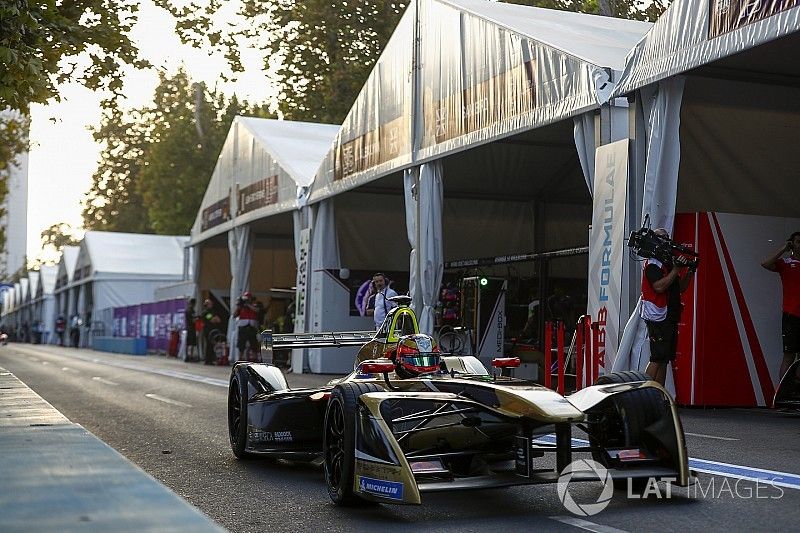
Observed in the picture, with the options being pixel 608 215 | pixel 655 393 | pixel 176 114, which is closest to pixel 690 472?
pixel 655 393

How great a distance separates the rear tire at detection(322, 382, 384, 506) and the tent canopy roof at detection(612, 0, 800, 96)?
6.21m

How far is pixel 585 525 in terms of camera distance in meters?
6.00

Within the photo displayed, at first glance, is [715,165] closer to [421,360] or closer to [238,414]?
[238,414]

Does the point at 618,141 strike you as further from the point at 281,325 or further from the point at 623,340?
the point at 281,325

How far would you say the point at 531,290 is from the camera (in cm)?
2156

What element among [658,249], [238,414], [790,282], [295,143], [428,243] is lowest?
[238,414]

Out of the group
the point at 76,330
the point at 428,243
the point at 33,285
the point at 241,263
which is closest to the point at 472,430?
the point at 428,243

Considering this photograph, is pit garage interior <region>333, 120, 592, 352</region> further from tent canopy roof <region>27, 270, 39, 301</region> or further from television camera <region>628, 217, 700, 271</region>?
tent canopy roof <region>27, 270, 39, 301</region>

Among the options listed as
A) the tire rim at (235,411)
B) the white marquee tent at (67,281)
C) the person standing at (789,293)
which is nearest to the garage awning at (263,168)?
the person standing at (789,293)

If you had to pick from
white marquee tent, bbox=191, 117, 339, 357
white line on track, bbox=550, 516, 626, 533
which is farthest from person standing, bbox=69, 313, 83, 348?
white line on track, bbox=550, 516, 626, 533

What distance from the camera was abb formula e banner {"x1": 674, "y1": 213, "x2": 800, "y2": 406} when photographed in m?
13.4

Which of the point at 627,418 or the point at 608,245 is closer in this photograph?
the point at 627,418

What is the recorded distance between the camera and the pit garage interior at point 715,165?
13094 mm

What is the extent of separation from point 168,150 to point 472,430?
70894 millimetres
